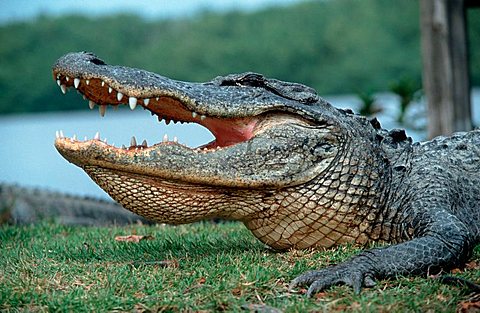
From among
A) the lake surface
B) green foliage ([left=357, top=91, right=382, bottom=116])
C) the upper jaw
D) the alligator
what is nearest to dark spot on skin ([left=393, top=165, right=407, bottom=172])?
the alligator

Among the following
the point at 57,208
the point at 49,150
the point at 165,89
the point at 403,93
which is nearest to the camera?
the point at 165,89

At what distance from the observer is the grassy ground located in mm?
2955

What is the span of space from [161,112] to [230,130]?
390mm

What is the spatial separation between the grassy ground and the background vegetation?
25989 millimetres

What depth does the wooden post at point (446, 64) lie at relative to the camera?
794 centimetres

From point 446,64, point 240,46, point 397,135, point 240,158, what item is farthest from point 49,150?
point 240,46

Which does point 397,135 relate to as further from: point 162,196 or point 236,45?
point 236,45

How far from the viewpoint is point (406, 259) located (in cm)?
332

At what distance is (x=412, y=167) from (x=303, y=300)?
4.39 ft

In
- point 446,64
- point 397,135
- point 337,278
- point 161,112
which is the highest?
point 446,64

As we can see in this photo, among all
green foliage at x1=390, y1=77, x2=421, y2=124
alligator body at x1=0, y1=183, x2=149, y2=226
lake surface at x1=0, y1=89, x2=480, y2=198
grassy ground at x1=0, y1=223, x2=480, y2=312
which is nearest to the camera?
grassy ground at x1=0, y1=223, x2=480, y2=312

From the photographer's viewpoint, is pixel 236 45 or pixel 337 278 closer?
pixel 337 278

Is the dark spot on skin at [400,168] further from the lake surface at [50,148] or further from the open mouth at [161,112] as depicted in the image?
the lake surface at [50,148]

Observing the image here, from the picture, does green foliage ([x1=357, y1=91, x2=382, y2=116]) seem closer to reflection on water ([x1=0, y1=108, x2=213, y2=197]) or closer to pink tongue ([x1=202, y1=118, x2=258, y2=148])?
pink tongue ([x1=202, y1=118, x2=258, y2=148])
